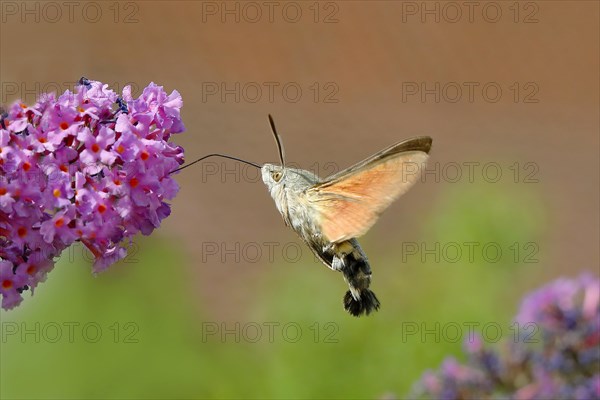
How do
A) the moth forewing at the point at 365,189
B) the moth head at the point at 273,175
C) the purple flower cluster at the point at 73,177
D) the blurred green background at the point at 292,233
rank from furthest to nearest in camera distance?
the blurred green background at the point at 292,233, the moth head at the point at 273,175, the moth forewing at the point at 365,189, the purple flower cluster at the point at 73,177

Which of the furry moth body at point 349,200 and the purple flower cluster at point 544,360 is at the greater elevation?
the furry moth body at point 349,200

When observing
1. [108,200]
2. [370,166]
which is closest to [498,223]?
[370,166]

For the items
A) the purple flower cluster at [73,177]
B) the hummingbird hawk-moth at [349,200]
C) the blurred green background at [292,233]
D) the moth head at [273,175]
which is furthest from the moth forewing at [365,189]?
the blurred green background at [292,233]

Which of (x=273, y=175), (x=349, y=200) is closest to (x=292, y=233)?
(x=273, y=175)

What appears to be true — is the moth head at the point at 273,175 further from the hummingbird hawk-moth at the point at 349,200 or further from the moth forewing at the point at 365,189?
the moth forewing at the point at 365,189

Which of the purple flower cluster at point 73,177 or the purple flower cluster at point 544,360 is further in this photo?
the purple flower cluster at point 544,360

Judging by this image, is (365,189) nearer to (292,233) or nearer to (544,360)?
(544,360)
